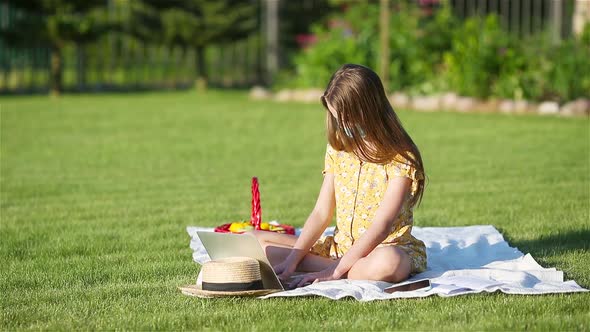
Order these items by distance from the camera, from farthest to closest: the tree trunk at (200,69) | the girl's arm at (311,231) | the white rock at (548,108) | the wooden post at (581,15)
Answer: the tree trunk at (200,69)
the wooden post at (581,15)
the white rock at (548,108)
the girl's arm at (311,231)

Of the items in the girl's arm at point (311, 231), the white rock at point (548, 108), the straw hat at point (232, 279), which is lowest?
the straw hat at point (232, 279)

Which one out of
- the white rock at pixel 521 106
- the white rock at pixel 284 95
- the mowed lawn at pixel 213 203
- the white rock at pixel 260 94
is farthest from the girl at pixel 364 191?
the white rock at pixel 260 94

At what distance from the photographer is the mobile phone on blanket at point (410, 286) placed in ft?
14.5

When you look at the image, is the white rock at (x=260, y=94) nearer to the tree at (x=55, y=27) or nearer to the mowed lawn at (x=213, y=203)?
the mowed lawn at (x=213, y=203)

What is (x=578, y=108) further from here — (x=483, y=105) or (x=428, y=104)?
(x=428, y=104)

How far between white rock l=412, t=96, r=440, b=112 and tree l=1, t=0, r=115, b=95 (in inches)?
277

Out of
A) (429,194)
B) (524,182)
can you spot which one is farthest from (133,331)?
(524,182)

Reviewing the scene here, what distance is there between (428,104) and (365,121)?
1019 centimetres

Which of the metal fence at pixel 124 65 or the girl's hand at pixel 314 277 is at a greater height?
the metal fence at pixel 124 65

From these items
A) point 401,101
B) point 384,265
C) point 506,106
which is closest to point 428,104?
point 401,101

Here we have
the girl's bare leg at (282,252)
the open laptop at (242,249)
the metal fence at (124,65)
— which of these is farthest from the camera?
the metal fence at (124,65)

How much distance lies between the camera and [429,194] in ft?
25.2

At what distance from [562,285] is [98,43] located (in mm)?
17710

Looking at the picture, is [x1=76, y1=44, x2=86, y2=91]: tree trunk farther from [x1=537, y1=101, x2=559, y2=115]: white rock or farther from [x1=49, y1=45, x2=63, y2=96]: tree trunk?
[x1=537, y1=101, x2=559, y2=115]: white rock
